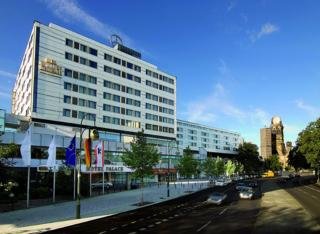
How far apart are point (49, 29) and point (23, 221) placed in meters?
66.8

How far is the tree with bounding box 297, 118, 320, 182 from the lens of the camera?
78.1 meters

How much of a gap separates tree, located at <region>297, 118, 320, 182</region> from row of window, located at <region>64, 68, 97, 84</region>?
48.8m

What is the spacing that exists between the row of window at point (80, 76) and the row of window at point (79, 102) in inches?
190

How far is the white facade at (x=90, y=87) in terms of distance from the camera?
296ft

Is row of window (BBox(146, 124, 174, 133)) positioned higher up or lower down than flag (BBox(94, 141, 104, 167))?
higher up

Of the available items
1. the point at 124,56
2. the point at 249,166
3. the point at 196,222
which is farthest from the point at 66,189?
the point at 249,166

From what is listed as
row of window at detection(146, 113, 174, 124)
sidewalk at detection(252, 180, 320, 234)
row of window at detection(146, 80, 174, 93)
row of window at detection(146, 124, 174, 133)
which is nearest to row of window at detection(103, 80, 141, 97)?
row of window at detection(146, 80, 174, 93)

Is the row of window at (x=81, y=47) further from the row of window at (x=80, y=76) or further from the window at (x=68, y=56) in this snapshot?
the row of window at (x=80, y=76)

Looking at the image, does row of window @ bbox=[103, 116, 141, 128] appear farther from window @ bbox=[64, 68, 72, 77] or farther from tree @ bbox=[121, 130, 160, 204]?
tree @ bbox=[121, 130, 160, 204]

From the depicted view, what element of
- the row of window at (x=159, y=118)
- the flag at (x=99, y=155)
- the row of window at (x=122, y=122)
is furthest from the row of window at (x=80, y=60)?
the flag at (x=99, y=155)

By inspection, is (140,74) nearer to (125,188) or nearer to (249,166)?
(125,188)

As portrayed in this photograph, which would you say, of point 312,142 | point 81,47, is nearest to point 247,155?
point 81,47

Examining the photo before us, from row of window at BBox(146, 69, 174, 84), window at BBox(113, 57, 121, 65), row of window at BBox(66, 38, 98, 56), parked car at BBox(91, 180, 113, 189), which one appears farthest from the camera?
row of window at BBox(146, 69, 174, 84)

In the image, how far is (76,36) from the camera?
99.1 metres
